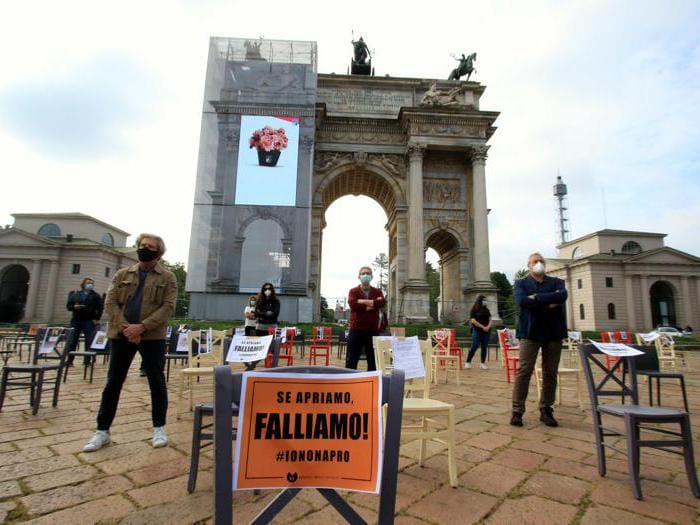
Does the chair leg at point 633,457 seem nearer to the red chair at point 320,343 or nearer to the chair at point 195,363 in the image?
the chair at point 195,363

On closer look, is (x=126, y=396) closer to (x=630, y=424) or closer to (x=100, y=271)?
(x=630, y=424)

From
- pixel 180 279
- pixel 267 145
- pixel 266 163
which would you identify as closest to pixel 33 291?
pixel 180 279

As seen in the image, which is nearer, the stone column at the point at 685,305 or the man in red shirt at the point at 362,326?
the man in red shirt at the point at 362,326

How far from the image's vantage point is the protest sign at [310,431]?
4.20ft

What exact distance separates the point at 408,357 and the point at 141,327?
223cm

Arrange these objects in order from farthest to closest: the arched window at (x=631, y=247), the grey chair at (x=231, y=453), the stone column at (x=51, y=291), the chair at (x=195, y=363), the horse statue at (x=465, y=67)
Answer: the arched window at (x=631, y=247) < the stone column at (x=51, y=291) < the horse statue at (x=465, y=67) < the chair at (x=195, y=363) < the grey chair at (x=231, y=453)

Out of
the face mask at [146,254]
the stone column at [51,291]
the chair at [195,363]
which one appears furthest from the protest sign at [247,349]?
the stone column at [51,291]

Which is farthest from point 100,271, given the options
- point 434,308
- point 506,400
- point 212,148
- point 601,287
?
point 601,287

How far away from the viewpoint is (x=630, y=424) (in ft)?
7.85

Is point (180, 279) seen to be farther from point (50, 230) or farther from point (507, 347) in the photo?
point (507, 347)

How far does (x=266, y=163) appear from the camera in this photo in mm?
17969

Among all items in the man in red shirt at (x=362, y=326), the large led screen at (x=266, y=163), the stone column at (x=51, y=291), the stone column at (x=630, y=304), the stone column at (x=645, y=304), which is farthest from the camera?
the stone column at (x=630, y=304)

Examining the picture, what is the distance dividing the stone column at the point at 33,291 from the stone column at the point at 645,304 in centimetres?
5653

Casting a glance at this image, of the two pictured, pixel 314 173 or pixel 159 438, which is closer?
pixel 159 438
